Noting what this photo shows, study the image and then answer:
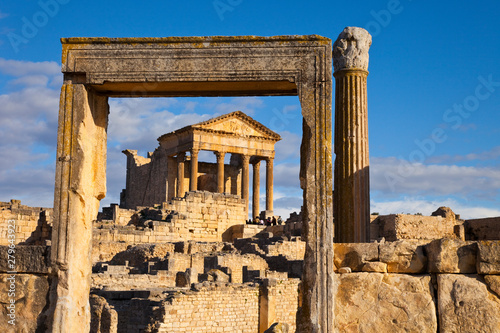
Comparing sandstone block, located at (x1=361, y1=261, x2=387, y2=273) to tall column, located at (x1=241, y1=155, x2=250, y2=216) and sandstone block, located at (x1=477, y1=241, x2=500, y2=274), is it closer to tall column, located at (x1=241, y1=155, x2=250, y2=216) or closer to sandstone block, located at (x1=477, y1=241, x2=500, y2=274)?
sandstone block, located at (x1=477, y1=241, x2=500, y2=274)

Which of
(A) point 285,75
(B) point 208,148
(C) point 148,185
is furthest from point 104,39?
(C) point 148,185

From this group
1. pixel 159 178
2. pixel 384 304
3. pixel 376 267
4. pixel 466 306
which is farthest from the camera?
pixel 159 178

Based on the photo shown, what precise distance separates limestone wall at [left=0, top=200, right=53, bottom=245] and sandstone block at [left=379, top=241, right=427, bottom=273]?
17.7m

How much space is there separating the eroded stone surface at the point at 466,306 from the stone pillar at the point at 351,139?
287 centimetres

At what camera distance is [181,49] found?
7254mm

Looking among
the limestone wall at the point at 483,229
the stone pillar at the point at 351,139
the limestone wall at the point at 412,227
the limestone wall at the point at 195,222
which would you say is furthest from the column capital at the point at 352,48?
the limestone wall at the point at 195,222

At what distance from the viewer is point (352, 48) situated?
32.4ft

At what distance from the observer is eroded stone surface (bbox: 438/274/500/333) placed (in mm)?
6773

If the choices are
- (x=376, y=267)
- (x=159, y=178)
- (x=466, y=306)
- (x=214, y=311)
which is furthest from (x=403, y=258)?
(x=159, y=178)

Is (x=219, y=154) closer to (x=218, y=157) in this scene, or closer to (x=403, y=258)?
(x=218, y=157)

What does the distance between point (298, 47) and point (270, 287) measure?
11170mm

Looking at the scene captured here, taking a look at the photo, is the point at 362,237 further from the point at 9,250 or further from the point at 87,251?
the point at 9,250

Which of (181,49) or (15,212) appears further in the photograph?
(15,212)

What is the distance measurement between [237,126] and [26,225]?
56.5 feet
